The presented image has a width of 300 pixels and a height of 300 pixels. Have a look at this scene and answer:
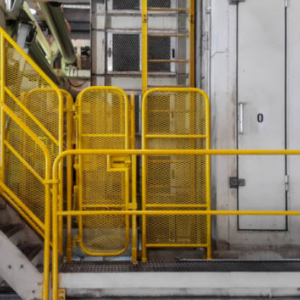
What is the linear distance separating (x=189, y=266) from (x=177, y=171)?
1.32 meters

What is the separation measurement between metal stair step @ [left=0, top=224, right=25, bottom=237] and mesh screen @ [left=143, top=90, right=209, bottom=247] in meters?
1.48

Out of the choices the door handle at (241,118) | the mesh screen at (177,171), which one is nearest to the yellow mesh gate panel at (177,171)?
the mesh screen at (177,171)

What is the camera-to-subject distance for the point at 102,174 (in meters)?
4.35

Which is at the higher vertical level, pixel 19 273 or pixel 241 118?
pixel 241 118

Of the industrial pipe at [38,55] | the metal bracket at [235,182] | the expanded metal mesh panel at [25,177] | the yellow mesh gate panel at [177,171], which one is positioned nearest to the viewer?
the expanded metal mesh panel at [25,177]

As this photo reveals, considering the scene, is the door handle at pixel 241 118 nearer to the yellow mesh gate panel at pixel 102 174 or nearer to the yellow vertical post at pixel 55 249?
the yellow mesh gate panel at pixel 102 174

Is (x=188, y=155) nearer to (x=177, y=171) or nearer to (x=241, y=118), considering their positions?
(x=177, y=171)

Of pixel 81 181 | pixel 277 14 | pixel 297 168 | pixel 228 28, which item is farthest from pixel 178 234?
pixel 277 14

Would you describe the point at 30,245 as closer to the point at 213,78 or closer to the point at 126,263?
the point at 126,263

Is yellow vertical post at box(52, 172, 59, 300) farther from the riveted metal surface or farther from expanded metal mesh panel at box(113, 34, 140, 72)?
expanded metal mesh panel at box(113, 34, 140, 72)

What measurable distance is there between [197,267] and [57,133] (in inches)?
91.1

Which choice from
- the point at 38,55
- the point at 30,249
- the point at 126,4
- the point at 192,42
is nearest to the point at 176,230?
the point at 30,249

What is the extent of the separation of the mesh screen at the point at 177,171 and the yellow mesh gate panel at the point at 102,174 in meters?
0.34

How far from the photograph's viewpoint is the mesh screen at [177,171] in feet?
14.3
